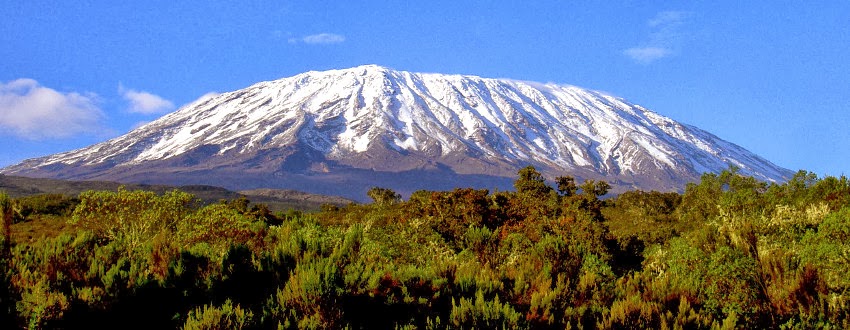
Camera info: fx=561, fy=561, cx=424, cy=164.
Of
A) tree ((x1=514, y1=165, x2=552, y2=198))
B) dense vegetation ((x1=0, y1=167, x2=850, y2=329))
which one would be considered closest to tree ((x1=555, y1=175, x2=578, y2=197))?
tree ((x1=514, y1=165, x2=552, y2=198))

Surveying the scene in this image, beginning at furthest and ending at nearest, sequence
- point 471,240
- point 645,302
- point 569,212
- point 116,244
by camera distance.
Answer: point 569,212, point 471,240, point 116,244, point 645,302

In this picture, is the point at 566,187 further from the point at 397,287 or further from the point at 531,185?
the point at 397,287

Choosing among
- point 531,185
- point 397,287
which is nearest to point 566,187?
point 531,185

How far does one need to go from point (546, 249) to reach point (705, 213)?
26227 millimetres

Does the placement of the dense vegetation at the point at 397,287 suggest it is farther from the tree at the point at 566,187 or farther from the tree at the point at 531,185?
the tree at the point at 566,187

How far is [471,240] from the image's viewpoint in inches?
633

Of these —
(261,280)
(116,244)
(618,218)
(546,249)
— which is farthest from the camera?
(618,218)

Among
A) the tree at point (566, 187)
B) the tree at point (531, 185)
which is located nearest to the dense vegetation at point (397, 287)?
the tree at point (531, 185)

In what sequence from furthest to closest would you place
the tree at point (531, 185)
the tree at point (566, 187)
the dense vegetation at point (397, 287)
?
the tree at point (566, 187) < the tree at point (531, 185) < the dense vegetation at point (397, 287)

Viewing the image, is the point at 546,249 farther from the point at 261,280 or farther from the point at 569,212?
the point at 569,212

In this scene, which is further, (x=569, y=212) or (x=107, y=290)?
(x=569, y=212)

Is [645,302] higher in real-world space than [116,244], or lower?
lower

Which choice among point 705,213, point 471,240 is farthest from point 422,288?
point 705,213

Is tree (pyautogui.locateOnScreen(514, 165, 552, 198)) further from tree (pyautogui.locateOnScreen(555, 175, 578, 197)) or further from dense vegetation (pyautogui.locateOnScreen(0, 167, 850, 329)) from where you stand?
dense vegetation (pyautogui.locateOnScreen(0, 167, 850, 329))
